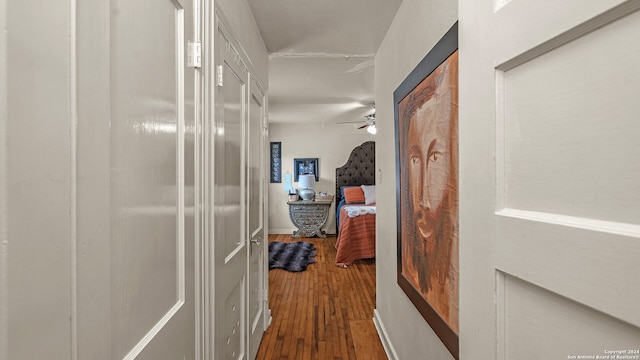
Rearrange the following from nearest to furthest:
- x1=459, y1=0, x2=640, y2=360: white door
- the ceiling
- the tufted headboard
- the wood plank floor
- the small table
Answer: x1=459, y1=0, x2=640, y2=360: white door < the ceiling < the wood plank floor < the small table < the tufted headboard

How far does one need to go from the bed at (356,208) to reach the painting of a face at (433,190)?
2710 mm

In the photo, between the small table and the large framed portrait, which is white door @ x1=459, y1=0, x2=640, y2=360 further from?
the small table

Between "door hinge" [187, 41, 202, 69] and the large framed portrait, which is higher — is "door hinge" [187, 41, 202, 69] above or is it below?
above

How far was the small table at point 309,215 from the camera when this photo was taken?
5894 mm

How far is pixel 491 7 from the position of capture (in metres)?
0.59

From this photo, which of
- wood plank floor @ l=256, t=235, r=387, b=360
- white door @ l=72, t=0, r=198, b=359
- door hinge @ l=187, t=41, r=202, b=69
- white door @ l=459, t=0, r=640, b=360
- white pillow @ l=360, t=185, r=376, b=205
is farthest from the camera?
white pillow @ l=360, t=185, r=376, b=205

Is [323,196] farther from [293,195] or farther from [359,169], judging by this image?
[359,169]

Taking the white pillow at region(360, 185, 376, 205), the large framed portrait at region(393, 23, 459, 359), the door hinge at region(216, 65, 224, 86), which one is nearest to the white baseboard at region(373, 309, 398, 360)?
the large framed portrait at region(393, 23, 459, 359)

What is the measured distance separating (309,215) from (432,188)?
15.6 ft

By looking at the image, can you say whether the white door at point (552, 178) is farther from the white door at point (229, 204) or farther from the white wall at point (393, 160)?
the white door at point (229, 204)

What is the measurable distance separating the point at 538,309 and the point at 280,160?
6.31m

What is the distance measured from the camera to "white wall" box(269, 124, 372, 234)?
21.6 feet

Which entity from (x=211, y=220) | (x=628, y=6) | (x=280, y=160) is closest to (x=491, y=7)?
(x=628, y=6)

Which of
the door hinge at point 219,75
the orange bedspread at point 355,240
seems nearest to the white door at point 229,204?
the door hinge at point 219,75
